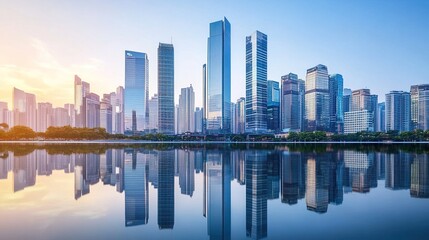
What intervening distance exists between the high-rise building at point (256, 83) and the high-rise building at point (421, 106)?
385 feet

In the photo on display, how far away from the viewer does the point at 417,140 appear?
124000mm

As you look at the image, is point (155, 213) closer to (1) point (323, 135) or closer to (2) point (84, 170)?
(2) point (84, 170)

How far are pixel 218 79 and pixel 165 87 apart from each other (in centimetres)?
3906

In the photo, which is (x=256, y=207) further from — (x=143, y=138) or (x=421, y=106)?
(x=421, y=106)

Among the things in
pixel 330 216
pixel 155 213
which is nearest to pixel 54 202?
pixel 155 213

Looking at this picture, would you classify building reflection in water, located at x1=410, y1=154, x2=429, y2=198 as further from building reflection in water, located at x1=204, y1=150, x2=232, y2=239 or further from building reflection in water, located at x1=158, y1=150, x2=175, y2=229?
building reflection in water, located at x1=158, y1=150, x2=175, y2=229

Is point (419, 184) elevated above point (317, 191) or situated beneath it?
situated beneath

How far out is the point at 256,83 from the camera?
582ft

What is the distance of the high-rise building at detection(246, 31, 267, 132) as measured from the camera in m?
177

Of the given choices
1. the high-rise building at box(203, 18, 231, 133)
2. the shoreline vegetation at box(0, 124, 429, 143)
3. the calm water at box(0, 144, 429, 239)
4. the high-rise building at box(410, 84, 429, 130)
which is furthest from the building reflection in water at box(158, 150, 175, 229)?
the high-rise building at box(410, 84, 429, 130)

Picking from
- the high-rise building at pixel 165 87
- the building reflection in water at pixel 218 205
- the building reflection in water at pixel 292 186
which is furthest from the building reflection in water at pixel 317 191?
the high-rise building at pixel 165 87

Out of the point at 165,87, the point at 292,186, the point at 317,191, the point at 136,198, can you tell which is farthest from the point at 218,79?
the point at 136,198

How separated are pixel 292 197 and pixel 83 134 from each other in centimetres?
11800

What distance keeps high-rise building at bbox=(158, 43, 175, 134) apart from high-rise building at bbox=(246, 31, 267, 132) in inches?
2202
